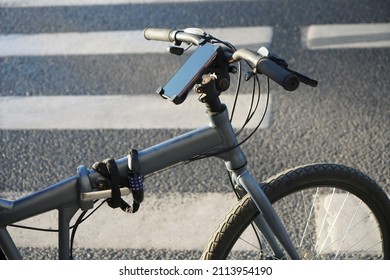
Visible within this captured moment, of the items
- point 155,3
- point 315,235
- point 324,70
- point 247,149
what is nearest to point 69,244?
point 315,235

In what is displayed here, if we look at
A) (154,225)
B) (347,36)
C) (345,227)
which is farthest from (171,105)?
(345,227)

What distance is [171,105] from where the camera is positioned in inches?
241

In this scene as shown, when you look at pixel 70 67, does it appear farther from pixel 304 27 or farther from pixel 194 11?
pixel 304 27

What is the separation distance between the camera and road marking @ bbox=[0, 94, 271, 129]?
591 centimetres

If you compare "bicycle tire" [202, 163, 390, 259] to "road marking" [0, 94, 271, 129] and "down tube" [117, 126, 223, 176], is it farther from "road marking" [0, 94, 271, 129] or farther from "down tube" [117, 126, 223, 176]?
"road marking" [0, 94, 271, 129]

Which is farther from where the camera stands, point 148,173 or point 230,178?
point 230,178

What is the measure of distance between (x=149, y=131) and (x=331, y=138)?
1.22 m

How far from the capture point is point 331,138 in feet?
18.5

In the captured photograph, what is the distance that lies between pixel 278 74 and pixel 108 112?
346 cm

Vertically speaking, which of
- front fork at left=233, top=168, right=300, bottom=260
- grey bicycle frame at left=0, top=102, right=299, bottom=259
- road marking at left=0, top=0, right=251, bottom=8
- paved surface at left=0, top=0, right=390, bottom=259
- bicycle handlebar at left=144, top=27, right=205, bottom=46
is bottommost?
front fork at left=233, top=168, right=300, bottom=260

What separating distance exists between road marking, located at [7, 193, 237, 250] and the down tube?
166cm

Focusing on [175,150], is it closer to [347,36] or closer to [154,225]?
[154,225]

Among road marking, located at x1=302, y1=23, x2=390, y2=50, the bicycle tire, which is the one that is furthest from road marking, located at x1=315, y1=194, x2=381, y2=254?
road marking, located at x1=302, y1=23, x2=390, y2=50

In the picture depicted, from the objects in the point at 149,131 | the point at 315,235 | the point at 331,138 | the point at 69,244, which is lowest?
the point at 69,244
